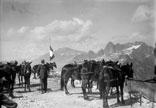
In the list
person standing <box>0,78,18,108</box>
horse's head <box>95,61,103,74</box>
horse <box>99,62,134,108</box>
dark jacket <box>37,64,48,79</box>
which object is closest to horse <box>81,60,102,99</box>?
horse's head <box>95,61,103,74</box>

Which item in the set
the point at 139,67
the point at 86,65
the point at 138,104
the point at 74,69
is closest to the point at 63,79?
the point at 74,69

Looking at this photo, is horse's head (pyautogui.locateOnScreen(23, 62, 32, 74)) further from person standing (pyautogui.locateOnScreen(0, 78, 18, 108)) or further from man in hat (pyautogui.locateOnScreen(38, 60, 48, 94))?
person standing (pyautogui.locateOnScreen(0, 78, 18, 108))

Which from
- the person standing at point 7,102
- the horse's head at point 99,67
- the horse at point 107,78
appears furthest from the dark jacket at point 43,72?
the person standing at point 7,102

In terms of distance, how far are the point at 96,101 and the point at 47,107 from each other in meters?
4.19

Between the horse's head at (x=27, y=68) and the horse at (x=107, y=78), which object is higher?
the horse's head at (x=27, y=68)

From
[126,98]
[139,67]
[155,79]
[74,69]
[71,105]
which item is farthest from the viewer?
[139,67]

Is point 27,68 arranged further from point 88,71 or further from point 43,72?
point 88,71

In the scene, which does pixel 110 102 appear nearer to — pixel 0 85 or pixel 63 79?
pixel 63 79

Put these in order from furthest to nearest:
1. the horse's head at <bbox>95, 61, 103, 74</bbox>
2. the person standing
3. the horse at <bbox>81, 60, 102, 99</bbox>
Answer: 1. the horse at <bbox>81, 60, 102, 99</bbox>
2. the horse's head at <bbox>95, 61, 103, 74</bbox>
3. the person standing

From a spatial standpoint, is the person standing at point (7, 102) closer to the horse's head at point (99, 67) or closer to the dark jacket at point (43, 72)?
the horse's head at point (99, 67)

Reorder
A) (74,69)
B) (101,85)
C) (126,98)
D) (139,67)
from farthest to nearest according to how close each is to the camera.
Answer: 1. (139,67)
2. (74,69)
3. (126,98)
4. (101,85)

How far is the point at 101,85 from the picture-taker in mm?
16969

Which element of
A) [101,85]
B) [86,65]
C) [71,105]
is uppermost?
[86,65]

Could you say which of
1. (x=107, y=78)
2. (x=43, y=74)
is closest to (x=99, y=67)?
(x=107, y=78)
